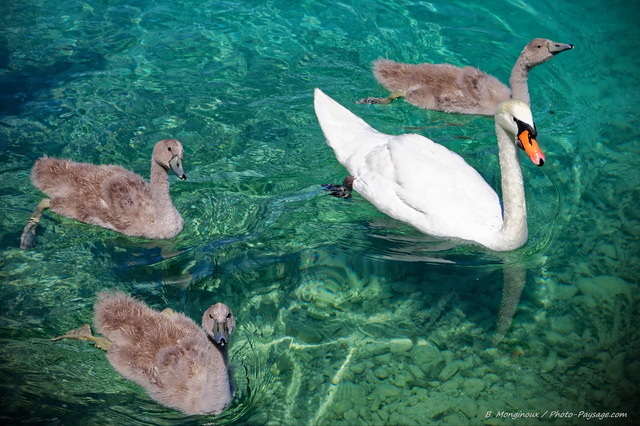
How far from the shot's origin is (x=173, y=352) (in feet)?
15.9

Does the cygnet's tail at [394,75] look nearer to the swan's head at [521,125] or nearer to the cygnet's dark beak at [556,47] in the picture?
the cygnet's dark beak at [556,47]

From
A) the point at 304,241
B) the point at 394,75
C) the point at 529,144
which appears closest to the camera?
the point at 529,144

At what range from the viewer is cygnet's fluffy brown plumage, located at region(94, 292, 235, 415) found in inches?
185

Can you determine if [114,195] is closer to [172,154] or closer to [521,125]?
[172,154]

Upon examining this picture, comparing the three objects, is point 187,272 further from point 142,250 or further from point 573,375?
point 573,375

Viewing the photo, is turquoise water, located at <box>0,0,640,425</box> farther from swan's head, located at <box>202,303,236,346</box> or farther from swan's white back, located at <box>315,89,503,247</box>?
swan's head, located at <box>202,303,236,346</box>

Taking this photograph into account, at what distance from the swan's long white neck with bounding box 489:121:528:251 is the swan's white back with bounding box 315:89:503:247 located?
5.0 inches

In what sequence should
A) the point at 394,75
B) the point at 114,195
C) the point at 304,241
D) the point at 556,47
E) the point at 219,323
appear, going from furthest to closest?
the point at 394,75 → the point at 556,47 → the point at 304,241 → the point at 114,195 → the point at 219,323

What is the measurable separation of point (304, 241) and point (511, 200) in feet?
6.78

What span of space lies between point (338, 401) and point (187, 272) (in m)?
1.92

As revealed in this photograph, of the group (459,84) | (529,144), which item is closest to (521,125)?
(529,144)

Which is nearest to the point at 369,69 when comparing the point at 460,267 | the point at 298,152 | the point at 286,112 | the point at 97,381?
the point at 286,112

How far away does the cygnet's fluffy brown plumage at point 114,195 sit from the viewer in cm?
615

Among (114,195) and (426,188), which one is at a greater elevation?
(426,188)
